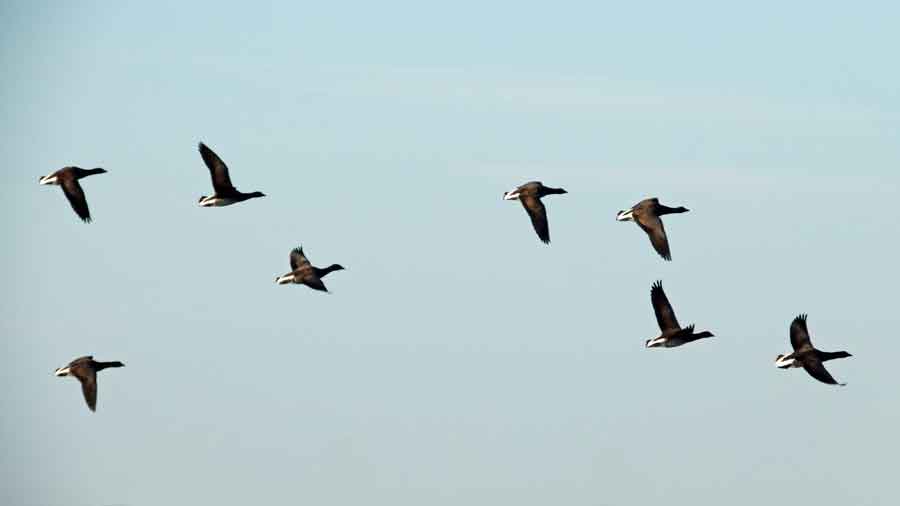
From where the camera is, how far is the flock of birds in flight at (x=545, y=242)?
102 m

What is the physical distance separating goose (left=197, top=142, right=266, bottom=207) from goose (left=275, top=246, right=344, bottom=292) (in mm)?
4301

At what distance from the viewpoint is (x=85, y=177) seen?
105 meters

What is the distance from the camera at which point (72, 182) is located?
104 m

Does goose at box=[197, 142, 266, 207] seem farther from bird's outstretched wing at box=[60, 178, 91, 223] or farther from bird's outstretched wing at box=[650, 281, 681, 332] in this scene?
bird's outstretched wing at box=[650, 281, 681, 332]

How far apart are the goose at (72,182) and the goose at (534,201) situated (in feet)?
65.4

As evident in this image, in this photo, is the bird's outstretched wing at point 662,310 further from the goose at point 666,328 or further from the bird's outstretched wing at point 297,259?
the bird's outstretched wing at point 297,259

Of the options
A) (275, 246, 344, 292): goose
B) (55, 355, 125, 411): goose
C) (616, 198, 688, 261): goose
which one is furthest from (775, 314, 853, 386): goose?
(55, 355, 125, 411): goose

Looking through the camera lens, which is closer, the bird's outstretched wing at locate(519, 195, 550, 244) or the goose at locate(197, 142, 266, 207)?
the goose at locate(197, 142, 266, 207)

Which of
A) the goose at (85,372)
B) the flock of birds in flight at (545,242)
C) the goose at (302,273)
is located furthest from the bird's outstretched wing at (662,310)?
the goose at (85,372)

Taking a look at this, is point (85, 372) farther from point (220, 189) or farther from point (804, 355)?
point (804, 355)

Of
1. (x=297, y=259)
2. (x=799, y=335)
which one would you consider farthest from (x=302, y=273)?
(x=799, y=335)

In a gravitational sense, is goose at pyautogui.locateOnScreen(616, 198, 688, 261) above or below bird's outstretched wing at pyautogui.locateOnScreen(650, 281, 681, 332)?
above

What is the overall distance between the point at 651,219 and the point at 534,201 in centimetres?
613

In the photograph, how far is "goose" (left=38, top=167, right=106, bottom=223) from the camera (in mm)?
103062
